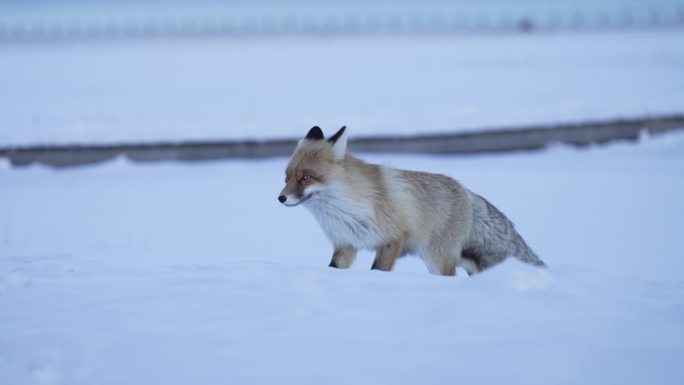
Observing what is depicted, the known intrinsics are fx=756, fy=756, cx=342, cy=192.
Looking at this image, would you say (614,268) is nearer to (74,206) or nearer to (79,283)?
(79,283)

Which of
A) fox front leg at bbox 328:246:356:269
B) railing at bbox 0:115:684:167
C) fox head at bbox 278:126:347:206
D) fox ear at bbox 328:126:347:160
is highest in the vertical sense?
fox ear at bbox 328:126:347:160

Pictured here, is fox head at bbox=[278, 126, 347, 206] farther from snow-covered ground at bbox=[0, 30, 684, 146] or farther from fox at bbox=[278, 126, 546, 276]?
snow-covered ground at bbox=[0, 30, 684, 146]

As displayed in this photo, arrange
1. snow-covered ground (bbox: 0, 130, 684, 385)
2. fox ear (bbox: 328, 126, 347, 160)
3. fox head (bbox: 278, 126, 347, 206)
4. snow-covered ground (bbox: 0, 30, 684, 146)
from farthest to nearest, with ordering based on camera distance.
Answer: snow-covered ground (bbox: 0, 30, 684, 146) < fox ear (bbox: 328, 126, 347, 160) < fox head (bbox: 278, 126, 347, 206) < snow-covered ground (bbox: 0, 130, 684, 385)

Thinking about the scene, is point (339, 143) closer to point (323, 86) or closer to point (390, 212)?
Answer: point (390, 212)

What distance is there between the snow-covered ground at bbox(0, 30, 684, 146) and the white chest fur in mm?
9176

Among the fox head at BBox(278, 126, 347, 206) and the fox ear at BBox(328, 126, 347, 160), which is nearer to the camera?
the fox head at BBox(278, 126, 347, 206)

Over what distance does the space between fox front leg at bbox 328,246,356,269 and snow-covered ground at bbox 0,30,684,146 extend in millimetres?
9089

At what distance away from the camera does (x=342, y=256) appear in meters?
5.23

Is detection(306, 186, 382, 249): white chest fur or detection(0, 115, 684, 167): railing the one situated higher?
detection(306, 186, 382, 249): white chest fur

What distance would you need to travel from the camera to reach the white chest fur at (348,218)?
5.02 metres

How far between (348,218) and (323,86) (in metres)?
16.6

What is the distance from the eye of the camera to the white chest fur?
5020 mm

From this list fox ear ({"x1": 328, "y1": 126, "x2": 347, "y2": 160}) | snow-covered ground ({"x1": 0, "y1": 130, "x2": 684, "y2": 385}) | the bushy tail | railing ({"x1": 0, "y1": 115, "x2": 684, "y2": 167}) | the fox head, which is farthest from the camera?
railing ({"x1": 0, "y1": 115, "x2": 684, "y2": 167})

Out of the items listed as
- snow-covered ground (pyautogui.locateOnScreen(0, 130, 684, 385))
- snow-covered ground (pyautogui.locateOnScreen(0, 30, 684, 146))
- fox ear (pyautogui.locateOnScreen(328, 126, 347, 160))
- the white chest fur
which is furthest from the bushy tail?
snow-covered ground (pyautogui.locateOnScreen(0, 30, 684, 146))
